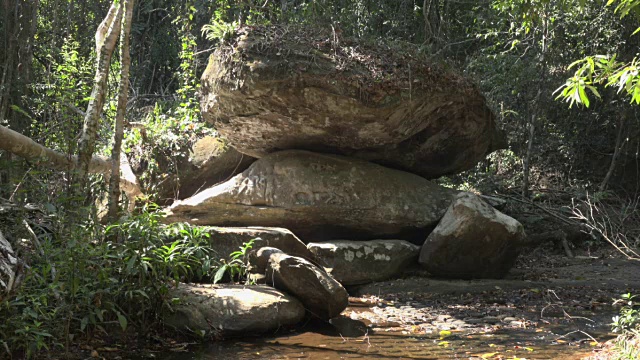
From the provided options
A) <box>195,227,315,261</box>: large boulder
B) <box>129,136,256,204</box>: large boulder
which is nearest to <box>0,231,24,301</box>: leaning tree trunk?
<box>195,227,315,261</box>: large boulder

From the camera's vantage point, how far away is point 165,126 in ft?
36.9

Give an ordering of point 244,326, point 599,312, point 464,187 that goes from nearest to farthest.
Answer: point 244,326, point 599,312, point 464,187

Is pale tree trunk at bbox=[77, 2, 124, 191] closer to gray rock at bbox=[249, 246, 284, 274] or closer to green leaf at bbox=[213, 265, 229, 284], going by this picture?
green leaf at bbox=[213, 265, 229, 284]

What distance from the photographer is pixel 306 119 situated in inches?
361

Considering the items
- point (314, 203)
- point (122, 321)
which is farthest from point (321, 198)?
point (122, 321)

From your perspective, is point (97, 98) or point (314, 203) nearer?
point (97, 98)

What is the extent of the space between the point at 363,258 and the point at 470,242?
1566 mm

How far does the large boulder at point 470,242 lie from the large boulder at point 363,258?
1.07 feet

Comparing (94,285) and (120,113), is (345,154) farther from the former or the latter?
(94,285)

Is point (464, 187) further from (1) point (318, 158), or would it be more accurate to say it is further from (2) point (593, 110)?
(1) point (318, 158)

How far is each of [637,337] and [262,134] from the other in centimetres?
632

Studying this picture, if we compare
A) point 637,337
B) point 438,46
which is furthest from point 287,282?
point 438,46

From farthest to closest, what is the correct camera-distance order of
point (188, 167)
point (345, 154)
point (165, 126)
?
point (165, 126) → point (188, 167) → point (345, 154)

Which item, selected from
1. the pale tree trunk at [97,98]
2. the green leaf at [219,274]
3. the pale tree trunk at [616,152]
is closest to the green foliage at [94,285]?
the green leaf at [219,274]
